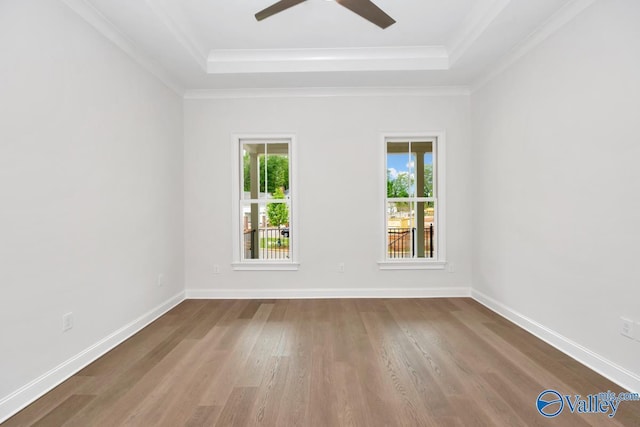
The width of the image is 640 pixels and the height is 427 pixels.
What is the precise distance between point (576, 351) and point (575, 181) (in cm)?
134

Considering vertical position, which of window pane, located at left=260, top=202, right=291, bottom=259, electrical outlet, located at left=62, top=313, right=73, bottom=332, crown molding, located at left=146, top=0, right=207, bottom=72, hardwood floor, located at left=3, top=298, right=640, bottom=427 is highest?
crown molding, located at left=146, top=0, right=207, bottom=72

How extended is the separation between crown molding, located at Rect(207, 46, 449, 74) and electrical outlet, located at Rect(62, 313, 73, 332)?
281 centimetres

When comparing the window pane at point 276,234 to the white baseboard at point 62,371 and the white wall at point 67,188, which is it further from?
the white baseboard at point 62,371

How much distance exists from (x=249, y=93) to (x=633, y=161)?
3879 millimetres

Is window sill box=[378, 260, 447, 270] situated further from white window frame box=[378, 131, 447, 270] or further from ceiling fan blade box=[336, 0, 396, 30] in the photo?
ceiling fan blade box=[336, 0, 396, 30]

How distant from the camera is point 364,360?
2.54 metres

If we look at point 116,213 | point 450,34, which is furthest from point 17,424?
point 450,34

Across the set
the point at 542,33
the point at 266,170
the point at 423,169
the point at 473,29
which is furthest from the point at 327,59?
the point at 542,33

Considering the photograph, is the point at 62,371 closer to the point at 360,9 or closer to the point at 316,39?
the point at 360,9

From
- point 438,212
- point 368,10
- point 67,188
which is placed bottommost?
point 438,212

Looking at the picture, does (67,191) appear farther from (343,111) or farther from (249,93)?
(343,111)

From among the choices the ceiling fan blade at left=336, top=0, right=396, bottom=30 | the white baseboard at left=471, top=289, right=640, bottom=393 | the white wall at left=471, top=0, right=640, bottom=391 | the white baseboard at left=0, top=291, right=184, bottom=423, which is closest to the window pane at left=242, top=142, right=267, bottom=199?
the white baseboard at left=0, top=291, right=184, bottom=423

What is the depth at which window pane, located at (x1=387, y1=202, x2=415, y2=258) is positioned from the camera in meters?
4.40

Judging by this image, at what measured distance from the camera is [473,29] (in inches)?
119
